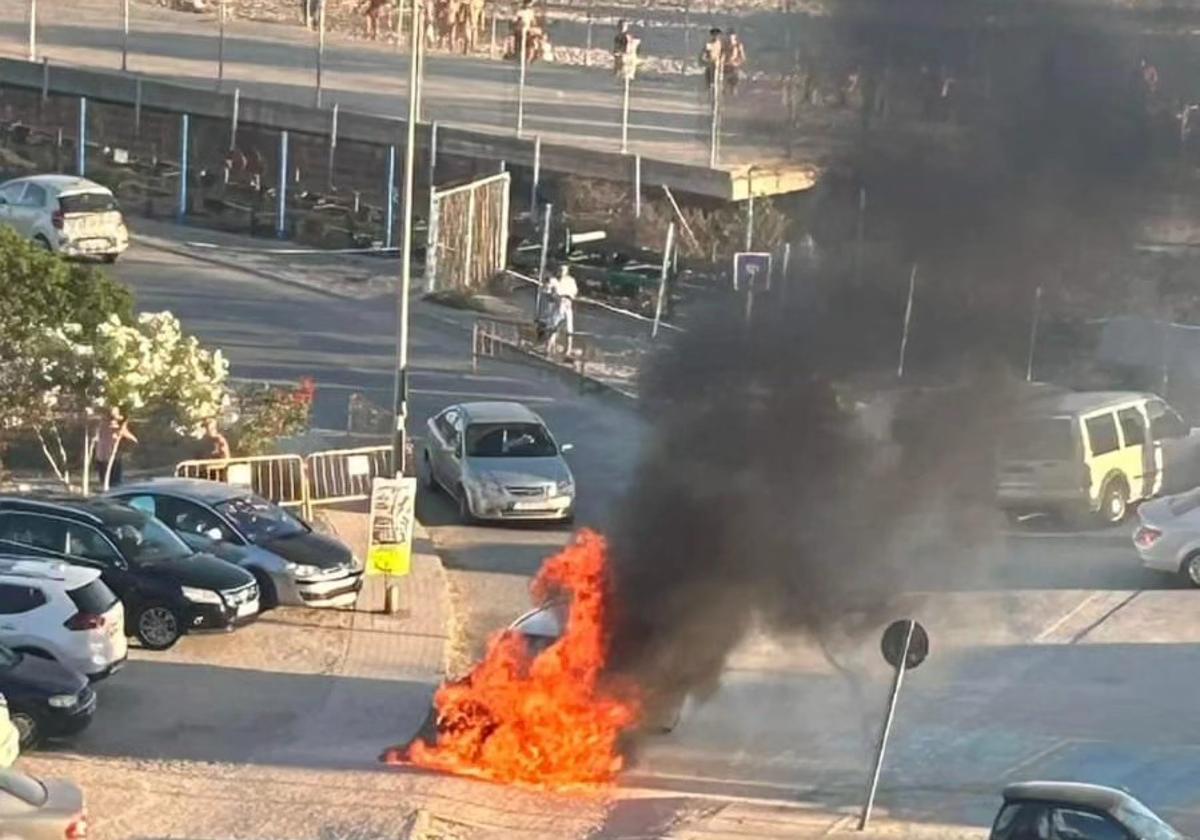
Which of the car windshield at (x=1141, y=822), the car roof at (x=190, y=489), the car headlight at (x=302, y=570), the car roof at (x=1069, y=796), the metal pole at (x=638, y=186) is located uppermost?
the metal pole at (x=638, y=186)

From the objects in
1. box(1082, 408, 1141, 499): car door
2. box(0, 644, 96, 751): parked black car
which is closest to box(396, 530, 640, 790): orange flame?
box(0, 644, 96, 751): parked black car

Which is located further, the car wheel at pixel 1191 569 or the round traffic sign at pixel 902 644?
the car wheel at pixel 1191 569

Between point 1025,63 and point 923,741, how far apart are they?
6141 mm

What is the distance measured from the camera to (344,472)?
2833cm

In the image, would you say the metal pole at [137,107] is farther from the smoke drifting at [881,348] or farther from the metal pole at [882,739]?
the metal pole at [882,739]

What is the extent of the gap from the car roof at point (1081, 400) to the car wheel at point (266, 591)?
9473mm

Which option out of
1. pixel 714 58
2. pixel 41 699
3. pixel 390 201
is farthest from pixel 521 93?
pixel 41 699

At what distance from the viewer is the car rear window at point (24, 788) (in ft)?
50.3

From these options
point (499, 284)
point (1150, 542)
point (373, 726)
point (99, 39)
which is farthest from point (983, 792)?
point (99, 39)

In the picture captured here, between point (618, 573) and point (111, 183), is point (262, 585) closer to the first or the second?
point (618, 573)

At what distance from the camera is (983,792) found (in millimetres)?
18984

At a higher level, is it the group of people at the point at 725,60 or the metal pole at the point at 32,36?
the group of people at the point at 725,60

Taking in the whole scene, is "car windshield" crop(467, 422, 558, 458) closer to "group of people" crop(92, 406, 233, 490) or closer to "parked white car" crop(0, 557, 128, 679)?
"group of people" crop(92, 406, 233, 490)

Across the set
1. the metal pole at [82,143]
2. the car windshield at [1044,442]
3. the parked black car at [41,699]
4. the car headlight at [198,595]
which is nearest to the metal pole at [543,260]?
the car windshield at [1044,442]
